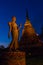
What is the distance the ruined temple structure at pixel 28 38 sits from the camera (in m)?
29.2

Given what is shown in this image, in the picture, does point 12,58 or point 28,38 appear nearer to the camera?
point 12,58

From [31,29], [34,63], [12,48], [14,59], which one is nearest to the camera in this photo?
[14,59]

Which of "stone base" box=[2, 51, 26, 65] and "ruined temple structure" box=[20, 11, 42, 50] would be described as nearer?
"stone base" box=[2, 51, 26, 65]

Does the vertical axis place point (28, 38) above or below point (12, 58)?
above

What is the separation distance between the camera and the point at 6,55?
11.9m

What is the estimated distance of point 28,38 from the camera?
32.7 m

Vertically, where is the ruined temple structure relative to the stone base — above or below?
above

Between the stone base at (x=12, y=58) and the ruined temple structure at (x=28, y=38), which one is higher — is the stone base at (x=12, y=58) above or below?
below

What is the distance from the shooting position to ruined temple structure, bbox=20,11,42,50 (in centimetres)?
2916

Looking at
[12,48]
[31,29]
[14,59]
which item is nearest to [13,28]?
[12,48]

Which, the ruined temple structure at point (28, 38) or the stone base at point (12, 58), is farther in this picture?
the ruined temple structure at point (28, 38)

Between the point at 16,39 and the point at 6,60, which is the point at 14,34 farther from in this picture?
the point at 6,60

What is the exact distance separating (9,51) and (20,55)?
27.0 inches

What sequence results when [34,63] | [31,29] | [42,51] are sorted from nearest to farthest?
[34,63] < [42,51] < [31,29]
